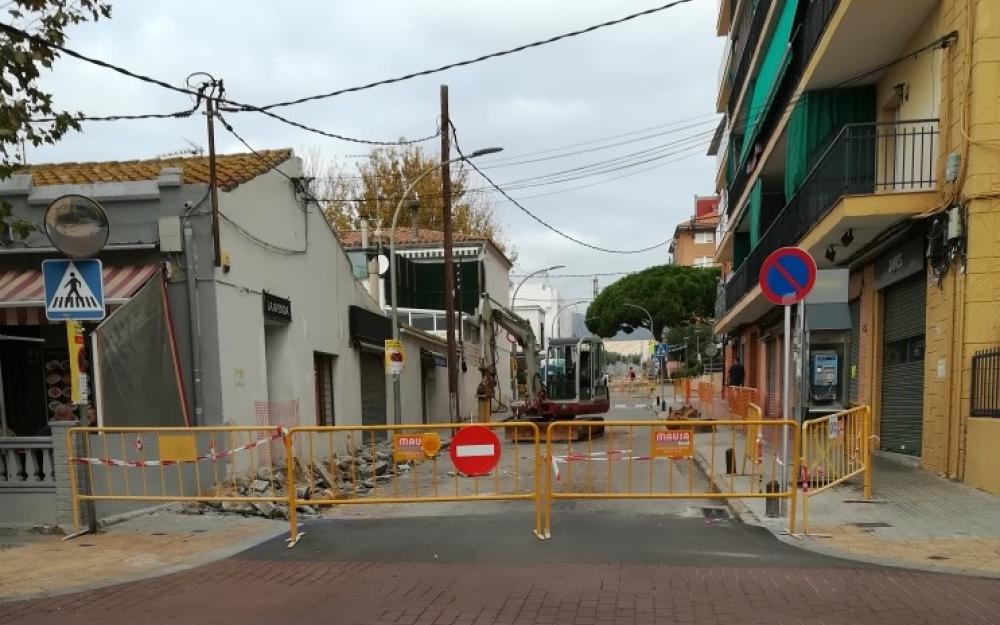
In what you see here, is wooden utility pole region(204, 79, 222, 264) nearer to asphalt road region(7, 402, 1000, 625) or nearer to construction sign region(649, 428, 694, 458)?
asphalt road region(7, 402, 1000, 625)

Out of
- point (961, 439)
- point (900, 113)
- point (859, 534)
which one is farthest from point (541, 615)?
point (900, 113)

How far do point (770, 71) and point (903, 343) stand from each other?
822 cm

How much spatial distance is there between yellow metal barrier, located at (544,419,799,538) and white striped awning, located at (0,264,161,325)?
6245 mm

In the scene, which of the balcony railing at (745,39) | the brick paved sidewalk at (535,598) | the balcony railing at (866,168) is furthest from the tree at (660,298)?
the brick paved sidewalk at (535,598)

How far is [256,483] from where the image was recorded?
938 centimetres

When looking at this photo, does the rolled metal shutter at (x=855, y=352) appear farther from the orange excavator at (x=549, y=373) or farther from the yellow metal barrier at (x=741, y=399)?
the orange excavator at (x=549, y=373)

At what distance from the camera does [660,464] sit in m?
12.6

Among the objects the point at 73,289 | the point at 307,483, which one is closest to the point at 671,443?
the point at 307,483

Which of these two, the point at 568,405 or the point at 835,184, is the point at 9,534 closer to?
the point at 835,184

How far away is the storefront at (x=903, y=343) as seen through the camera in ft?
33.6

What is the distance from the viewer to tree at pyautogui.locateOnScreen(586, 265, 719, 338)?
53.2 m

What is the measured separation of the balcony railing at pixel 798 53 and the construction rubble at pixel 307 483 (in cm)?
1019

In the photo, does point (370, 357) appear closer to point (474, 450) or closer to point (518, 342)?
point (518, 342)

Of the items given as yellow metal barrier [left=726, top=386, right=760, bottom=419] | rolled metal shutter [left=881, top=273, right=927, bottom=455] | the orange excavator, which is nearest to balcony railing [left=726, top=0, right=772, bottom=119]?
rolled metal shutter [left=881, top=273, right=927, bottom=455]
